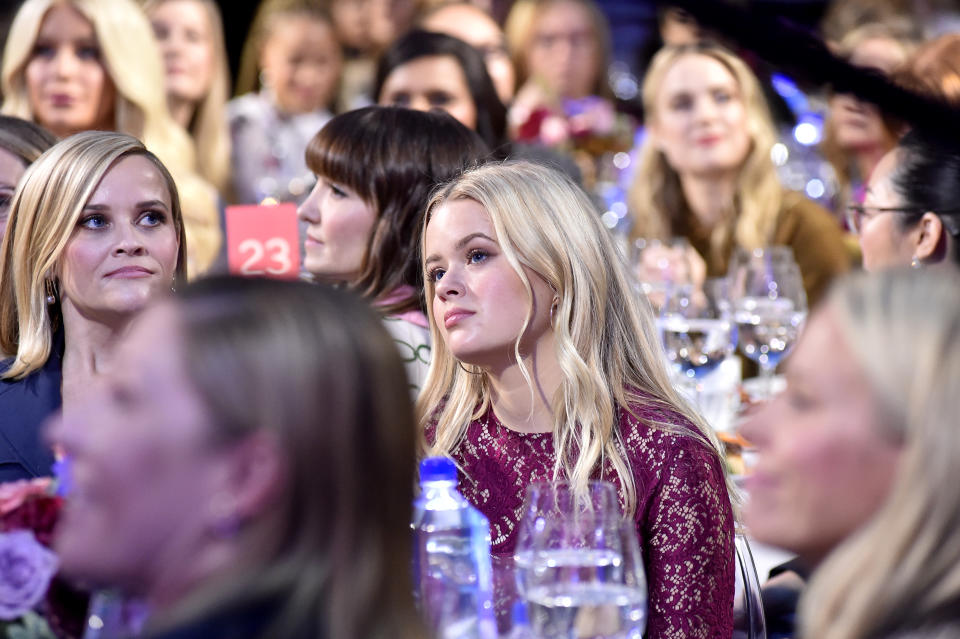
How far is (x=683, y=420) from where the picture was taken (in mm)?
2422

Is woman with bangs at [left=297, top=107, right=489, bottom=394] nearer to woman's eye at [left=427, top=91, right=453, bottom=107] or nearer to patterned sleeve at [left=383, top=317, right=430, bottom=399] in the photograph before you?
patterned sleeve at [left=383, top=317, right=430, bottom=399]

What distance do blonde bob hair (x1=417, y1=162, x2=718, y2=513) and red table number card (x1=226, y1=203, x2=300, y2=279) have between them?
836mm

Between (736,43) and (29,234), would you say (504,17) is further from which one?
(736,43)

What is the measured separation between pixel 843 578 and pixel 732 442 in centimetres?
201

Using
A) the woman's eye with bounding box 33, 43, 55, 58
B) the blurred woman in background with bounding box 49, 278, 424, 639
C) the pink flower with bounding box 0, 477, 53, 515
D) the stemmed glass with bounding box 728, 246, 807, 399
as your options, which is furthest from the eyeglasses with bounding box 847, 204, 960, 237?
the woman's eye with bounding box 33, 43, 55, 58

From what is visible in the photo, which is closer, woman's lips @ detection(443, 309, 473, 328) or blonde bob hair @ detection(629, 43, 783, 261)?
woman's lips @ detection(443, 309, 473, 328)

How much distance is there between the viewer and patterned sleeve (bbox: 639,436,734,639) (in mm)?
2260

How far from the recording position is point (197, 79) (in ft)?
17.6

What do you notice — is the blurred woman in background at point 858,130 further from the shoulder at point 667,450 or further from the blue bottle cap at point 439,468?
the blue bottle cap at point 439,468

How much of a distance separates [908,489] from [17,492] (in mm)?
1072

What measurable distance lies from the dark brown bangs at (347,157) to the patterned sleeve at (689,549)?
1276mm

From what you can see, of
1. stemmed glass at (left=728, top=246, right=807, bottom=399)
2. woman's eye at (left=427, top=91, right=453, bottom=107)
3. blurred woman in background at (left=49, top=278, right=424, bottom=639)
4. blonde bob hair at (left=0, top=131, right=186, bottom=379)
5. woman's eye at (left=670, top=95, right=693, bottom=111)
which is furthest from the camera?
woman's eye at (left=670, top=95, right=693, bottom=111)

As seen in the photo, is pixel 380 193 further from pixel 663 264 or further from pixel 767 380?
pixel 767 380

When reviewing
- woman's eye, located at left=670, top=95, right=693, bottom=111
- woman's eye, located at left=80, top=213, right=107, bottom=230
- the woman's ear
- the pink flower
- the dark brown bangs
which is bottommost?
the pink flower
